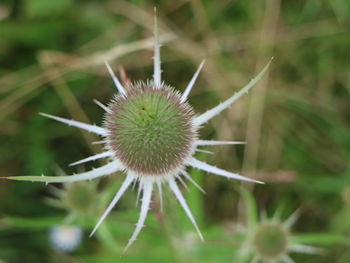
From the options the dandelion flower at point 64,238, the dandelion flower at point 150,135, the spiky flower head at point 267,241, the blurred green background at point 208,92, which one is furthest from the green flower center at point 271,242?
the dandelion flower at point 64,238

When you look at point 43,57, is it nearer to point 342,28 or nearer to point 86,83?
point 86,83

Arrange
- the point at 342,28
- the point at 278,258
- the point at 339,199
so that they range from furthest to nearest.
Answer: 1. the point at 342,28
2. the point at 339,199
3. the point at 278,258

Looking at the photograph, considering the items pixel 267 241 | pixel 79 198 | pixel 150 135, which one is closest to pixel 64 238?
pixel 79 198

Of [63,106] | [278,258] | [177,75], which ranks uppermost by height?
[177,75]

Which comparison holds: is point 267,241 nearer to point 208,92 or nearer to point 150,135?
point 150,135

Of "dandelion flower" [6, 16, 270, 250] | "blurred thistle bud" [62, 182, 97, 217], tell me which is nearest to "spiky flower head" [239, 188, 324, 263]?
"dandelion flower" [6, 16, 270, 250]

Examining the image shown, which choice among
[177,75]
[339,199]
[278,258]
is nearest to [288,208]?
[339,199]
